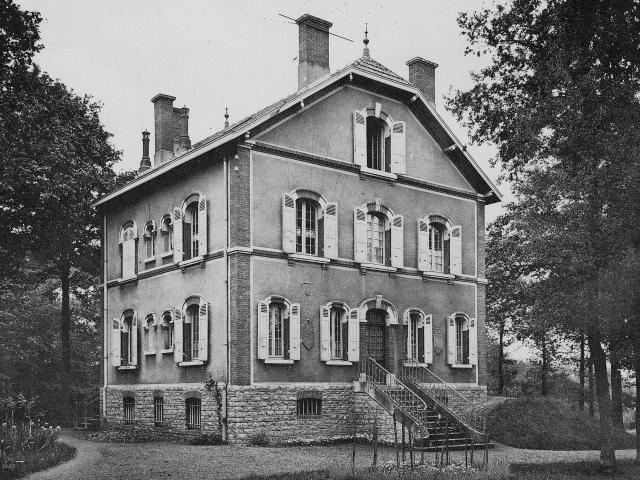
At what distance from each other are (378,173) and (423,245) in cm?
297

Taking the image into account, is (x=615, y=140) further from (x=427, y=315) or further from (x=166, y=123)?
(x=166, y=123)

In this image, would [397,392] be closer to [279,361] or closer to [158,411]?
[279,361]

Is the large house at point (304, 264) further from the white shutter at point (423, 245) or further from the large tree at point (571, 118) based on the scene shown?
the large tree at point (571, 118)

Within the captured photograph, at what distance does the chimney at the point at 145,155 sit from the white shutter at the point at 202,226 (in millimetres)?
9522

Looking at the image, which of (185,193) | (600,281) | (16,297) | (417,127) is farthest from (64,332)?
(600,281)

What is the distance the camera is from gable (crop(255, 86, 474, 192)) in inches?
918

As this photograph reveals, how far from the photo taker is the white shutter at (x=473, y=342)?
1069 inches

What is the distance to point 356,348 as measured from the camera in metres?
23.7

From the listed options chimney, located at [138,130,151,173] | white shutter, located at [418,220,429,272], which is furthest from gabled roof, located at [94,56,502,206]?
chimney, located at [138,130,151,173]

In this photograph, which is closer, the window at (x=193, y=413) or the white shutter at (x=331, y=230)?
the window at (x=193, y=413)

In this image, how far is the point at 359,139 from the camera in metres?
24.8

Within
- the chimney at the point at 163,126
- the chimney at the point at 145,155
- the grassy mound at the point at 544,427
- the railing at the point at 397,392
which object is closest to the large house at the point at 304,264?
the railing at the point at 397,392

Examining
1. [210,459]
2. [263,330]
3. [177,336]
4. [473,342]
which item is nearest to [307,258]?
[263,330]

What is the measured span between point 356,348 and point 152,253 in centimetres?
783
